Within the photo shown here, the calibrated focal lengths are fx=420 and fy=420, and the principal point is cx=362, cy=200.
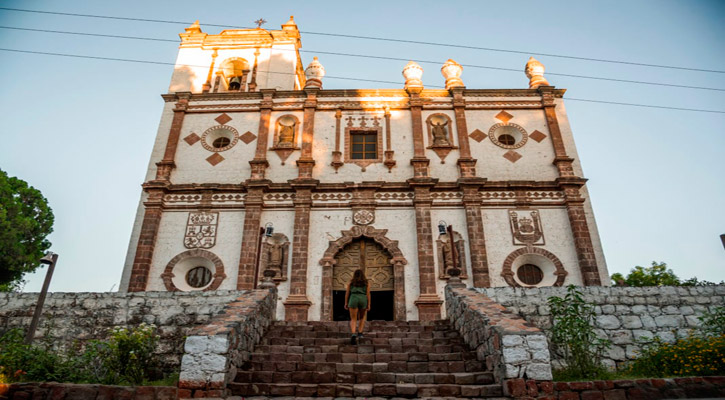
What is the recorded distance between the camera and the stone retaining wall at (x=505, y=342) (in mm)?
5453

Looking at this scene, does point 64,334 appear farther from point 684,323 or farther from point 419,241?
point 684,323

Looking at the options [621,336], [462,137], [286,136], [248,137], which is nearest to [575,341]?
[621,336]

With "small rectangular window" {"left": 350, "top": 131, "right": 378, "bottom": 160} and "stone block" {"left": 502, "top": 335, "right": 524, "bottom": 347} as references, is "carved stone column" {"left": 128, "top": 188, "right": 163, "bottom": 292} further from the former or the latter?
"stone block" {"left": 502, "top": 335, "right": 524, "bottom": 347}


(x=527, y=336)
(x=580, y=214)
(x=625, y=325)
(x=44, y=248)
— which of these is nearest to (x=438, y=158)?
(x=580, y=214)

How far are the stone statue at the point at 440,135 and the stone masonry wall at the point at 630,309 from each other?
27.3ft

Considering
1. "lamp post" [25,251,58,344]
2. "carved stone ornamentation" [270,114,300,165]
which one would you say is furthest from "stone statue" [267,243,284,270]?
"lamp post" [25,251,58,344]

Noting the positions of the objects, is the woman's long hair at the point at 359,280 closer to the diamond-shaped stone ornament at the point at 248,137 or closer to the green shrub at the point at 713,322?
the green shrub at the point at 713,322

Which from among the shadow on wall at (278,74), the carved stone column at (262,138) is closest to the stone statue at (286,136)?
the carved stone column at (262,138)

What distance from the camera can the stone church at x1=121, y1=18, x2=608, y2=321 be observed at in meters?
13.5

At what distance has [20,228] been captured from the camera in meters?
19.5

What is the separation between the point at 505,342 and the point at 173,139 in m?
14.6

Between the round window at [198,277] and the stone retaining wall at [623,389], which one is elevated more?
the round window at [198,277]

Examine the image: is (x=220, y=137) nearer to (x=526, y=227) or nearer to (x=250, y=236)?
(x=250, y=236)

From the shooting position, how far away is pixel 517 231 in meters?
14.1
